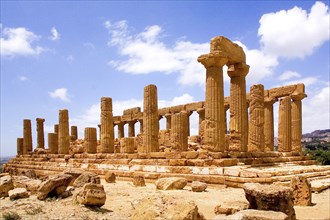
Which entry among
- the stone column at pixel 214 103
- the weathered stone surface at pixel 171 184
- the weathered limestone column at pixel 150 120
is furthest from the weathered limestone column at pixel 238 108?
the weathered stone surface at pixel 171 184

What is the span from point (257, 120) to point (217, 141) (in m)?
4.41

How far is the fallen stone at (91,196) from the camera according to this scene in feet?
27.9

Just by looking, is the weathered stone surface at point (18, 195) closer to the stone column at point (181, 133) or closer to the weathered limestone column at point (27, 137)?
the stone column at point (181, 133)

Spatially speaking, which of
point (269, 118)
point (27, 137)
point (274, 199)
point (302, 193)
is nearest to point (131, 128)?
point (27, 137)

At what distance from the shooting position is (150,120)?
60.5ft

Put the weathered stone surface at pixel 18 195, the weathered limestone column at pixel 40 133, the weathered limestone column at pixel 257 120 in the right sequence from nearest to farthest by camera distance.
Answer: the weathered stone surface at pixel 18 195
the weathered limestone column at pixel 257 120
the weathered limestone column at pixel 40 133

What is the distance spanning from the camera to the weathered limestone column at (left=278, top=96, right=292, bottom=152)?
2145 centimetres

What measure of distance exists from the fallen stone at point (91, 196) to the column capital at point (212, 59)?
25.8 ft

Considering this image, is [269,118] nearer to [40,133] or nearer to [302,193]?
[302,193]

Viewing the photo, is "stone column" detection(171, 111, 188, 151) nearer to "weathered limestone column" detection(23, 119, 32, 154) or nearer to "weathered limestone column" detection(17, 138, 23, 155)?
"weathered limestone column" detection(23, 119, 32, 154)

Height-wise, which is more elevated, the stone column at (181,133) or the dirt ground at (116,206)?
the stone column at (181,133)

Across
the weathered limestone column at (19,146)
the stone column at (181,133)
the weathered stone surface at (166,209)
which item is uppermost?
the stone column at (181,133)

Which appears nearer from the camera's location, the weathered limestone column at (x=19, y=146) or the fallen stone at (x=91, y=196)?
the fallen stone at (x=91, y=196)

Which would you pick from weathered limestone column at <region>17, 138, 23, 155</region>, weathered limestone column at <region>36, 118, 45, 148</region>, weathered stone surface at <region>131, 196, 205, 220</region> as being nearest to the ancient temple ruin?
weathered limestone column at <region>36, 118, 45, 148</region>
